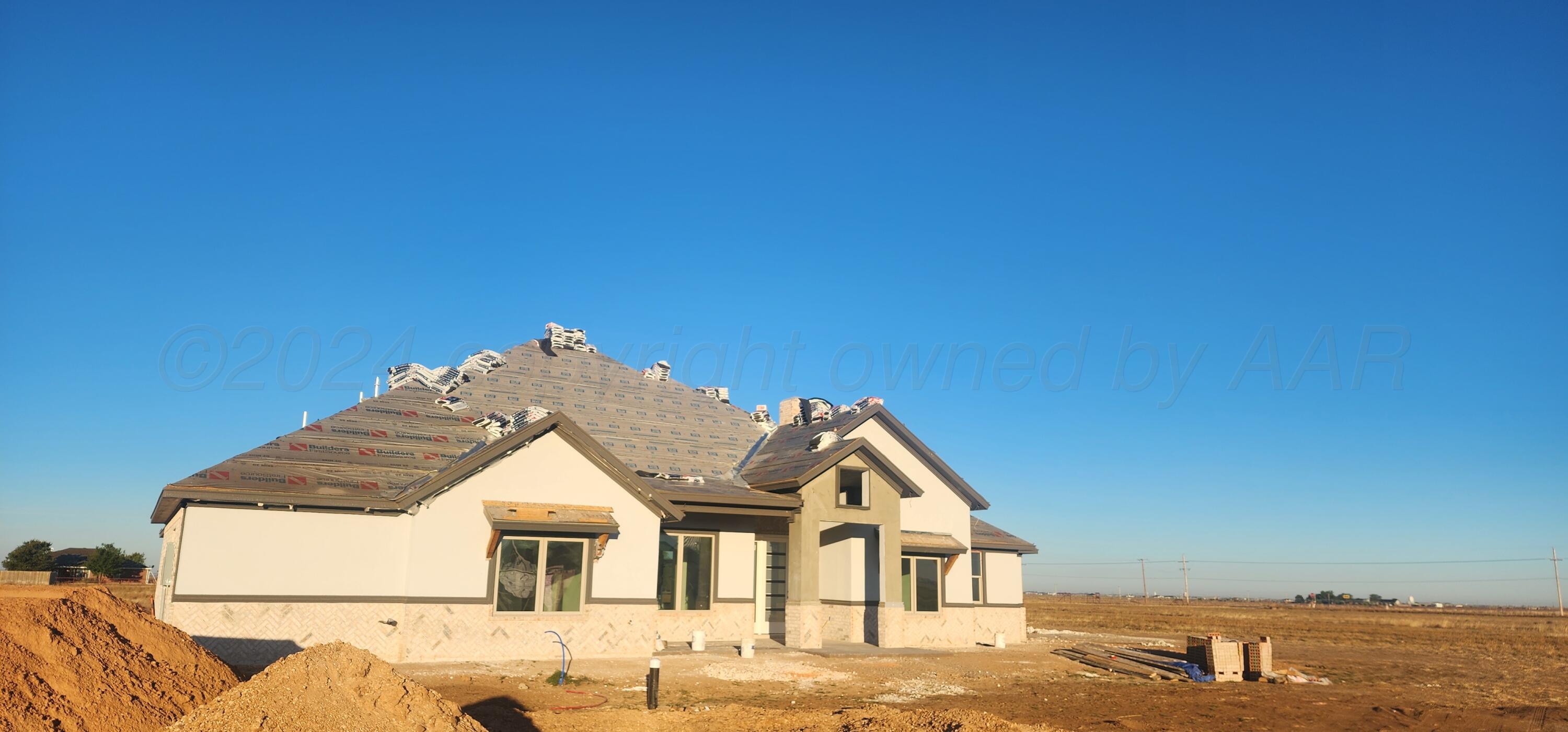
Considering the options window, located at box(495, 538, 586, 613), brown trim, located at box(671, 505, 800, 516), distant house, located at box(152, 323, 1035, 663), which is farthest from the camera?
brown trim, located at box(671, 505, 800, 516)

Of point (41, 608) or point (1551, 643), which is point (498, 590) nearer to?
point (41, 608)

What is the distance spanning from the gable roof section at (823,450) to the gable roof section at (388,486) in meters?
4.34

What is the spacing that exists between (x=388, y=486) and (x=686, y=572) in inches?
288

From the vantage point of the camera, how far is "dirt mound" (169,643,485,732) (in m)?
8.02

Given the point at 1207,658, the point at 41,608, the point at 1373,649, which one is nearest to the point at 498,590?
the point at 41,608

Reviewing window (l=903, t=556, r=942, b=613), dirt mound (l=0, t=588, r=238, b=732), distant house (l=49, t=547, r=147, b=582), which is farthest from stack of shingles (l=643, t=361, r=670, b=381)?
distant house (l=49, t=547, r=147, b=582)

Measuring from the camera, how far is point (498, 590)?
18672mm

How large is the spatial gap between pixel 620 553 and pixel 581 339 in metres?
9.96

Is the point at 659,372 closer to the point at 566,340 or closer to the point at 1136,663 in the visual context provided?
the point at 566,340

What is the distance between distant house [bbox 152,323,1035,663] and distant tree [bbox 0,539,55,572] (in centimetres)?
6250

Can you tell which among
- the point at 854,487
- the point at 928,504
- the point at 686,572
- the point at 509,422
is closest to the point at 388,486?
the point at 509,422

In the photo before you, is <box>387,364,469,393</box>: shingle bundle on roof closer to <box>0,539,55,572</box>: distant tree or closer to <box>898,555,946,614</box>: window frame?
<box>898,555,946,614</box>: window frame

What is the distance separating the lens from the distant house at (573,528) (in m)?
17.5

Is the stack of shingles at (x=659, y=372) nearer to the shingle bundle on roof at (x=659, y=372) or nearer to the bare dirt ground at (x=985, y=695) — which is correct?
the shingle bundle on roof at (x=659, y=372)
